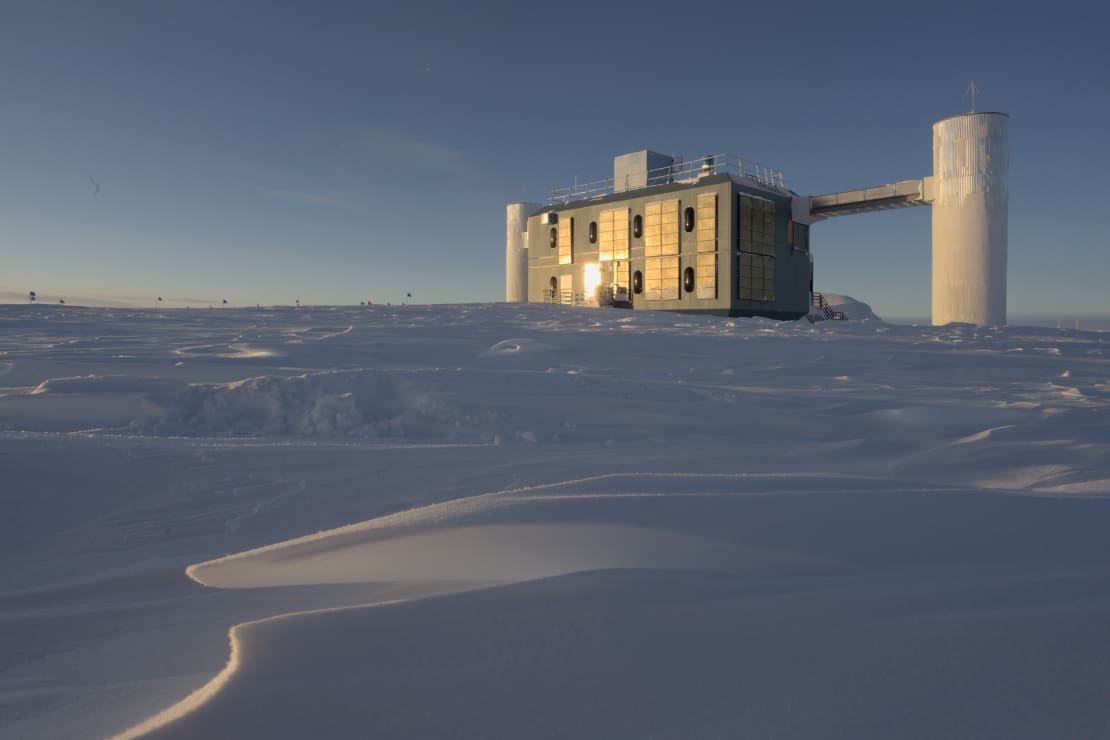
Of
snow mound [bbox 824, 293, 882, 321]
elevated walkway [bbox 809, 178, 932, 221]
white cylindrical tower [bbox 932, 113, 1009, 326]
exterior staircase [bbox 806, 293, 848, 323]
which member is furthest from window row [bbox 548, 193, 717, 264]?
snow mound [bbox 824, 293, 882, 321]

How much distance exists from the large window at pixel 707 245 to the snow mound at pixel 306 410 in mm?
20519

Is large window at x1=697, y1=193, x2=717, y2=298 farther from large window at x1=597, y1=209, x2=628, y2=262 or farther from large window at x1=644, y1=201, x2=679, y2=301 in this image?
large window at x1=597, y1=209, x2=628, y2=262

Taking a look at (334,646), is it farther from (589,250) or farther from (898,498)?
(589,250)

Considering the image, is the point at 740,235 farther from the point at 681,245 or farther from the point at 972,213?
the point at 972,213

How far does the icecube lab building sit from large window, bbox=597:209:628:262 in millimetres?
60

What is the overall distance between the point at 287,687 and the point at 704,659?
76cm

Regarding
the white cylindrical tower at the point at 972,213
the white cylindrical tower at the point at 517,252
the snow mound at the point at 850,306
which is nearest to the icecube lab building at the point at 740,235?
the white cylindrical tower at the point at 972,213

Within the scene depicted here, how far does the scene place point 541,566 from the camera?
1.73 metres

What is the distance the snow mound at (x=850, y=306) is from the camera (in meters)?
41.1

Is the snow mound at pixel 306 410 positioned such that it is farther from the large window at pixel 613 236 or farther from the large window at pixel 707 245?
the large window at pixel 613 236

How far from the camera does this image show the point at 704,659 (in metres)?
1.18

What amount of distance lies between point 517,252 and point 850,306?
2389 centimetres

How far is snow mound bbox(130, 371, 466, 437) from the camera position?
14.3ft

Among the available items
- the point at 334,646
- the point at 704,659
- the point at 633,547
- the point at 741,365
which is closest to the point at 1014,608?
the point at 704,659
